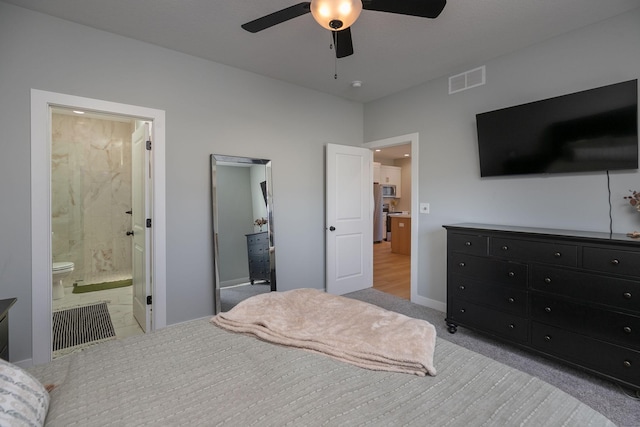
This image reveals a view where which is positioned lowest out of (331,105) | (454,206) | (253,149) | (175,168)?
(454,206)

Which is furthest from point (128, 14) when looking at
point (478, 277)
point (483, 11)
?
point (478, 277)

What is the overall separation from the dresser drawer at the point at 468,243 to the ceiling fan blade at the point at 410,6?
1.85m

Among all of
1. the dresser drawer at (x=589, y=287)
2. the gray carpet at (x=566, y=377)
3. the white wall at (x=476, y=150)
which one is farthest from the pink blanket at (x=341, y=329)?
the white wall at (x=476, y=150)

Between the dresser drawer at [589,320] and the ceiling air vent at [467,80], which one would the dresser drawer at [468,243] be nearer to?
the dresser drawer at [589,320]

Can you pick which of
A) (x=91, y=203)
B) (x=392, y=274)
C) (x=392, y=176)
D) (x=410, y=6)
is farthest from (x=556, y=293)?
(x=392, y=176)

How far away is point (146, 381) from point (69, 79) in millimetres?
2513

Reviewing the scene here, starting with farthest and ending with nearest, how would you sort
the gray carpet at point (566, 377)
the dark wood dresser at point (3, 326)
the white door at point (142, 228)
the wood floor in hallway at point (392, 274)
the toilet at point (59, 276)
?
the wood floor in hallway at point (392, 274) → the toilet at point (59, 276) → the white door at point (142, 228) → the gray carpet at point (566, 377) → the dark wood dresser at point (3, 326)

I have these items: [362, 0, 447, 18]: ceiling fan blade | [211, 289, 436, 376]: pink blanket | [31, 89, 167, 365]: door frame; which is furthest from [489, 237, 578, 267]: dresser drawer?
[31, 89, 167, 365]: door frame

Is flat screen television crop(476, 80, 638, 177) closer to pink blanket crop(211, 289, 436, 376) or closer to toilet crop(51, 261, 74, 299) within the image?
pink blanket crop(211, 289, 436, 376)

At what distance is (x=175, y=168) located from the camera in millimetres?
2861

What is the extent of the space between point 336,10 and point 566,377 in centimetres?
287

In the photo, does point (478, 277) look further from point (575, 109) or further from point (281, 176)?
point (281, 176)

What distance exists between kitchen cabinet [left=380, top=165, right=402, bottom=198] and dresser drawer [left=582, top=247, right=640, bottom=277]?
6.75 metres

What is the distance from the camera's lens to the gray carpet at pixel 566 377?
71.8 inches
